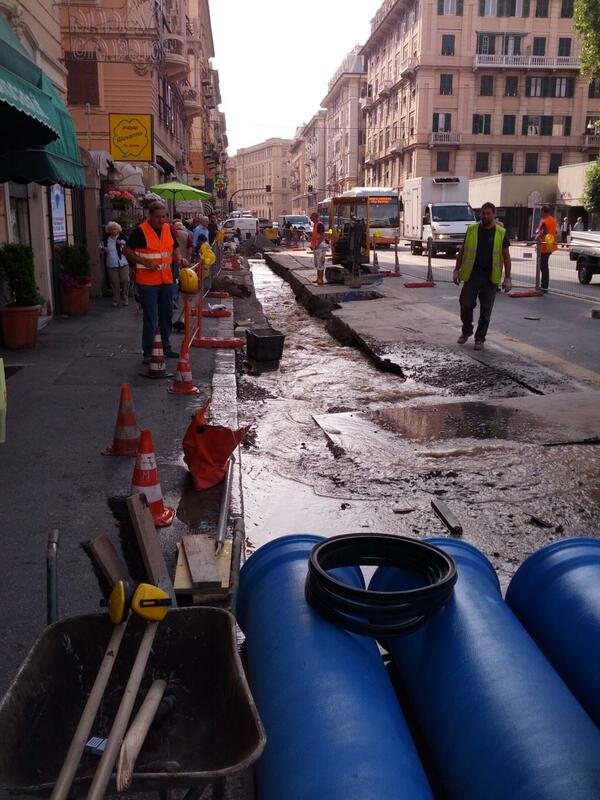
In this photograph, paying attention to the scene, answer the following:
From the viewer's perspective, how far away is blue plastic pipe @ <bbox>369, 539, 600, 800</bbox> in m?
2.02

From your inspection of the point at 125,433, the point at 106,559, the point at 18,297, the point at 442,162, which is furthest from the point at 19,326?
the point at 442,162

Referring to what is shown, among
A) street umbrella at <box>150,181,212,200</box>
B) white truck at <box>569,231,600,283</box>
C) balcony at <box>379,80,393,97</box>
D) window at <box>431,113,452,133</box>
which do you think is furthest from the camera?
balcony at <box>379,80,393,97</box>

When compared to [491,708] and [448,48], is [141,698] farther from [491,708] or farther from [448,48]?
[448,48]

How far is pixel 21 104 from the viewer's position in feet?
19.2

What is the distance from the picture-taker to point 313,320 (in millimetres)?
16969

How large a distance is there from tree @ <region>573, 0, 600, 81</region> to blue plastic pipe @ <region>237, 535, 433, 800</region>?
34.2 metres

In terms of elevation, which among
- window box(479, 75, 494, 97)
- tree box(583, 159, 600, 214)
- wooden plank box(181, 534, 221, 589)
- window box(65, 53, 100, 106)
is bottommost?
wooden plank box(181, 534, 221, 589)

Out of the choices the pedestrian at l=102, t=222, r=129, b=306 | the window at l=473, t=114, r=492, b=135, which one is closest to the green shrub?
the pedestrian at l=102, t=222, r=129, b=306

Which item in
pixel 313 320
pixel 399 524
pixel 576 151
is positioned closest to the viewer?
pixel 399 524

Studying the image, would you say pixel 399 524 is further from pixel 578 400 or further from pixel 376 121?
pixel 376 121

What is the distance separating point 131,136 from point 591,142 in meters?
58.6

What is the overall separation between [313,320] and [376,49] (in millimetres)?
79082

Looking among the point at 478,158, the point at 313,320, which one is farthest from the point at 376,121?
the point at 313,320

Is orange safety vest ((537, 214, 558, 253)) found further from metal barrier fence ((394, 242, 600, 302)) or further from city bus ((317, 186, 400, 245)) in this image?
city bus ((317, 186, 400, 245))
